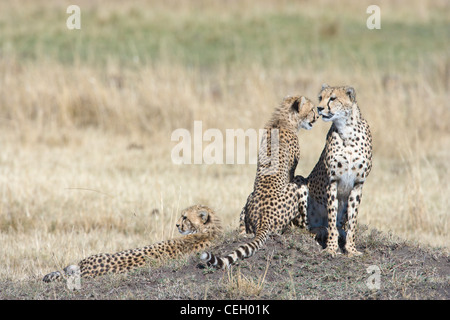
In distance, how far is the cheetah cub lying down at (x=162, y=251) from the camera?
489 cm

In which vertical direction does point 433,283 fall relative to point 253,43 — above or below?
below

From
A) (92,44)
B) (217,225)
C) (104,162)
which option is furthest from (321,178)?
(92,44)

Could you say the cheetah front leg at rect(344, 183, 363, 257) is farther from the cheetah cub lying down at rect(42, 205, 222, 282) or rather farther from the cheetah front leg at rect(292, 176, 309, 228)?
the cheetah cub lying down at rect(42, 205, 222, 282)

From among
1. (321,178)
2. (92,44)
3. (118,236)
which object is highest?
(92,44)

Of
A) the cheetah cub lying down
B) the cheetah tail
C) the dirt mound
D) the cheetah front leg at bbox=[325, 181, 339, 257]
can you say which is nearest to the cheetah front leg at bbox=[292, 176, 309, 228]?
the dirt mound

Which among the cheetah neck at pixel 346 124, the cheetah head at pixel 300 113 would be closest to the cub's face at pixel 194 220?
the cheetah head at pixel 300 113

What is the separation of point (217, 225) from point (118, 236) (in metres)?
1.29

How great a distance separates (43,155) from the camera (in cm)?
893

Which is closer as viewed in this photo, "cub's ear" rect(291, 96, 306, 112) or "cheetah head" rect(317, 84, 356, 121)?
"cheetah head" rect(317, 84, 356, 121)

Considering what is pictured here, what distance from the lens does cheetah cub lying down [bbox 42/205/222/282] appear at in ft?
16.0

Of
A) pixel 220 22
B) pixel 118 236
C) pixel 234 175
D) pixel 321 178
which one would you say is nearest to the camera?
pixel 321 178

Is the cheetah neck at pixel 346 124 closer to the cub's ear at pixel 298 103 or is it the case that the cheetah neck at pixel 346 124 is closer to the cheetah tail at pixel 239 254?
the cheetah tail at pixel 239 254

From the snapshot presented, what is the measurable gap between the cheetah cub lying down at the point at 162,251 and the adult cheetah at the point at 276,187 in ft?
1.06
